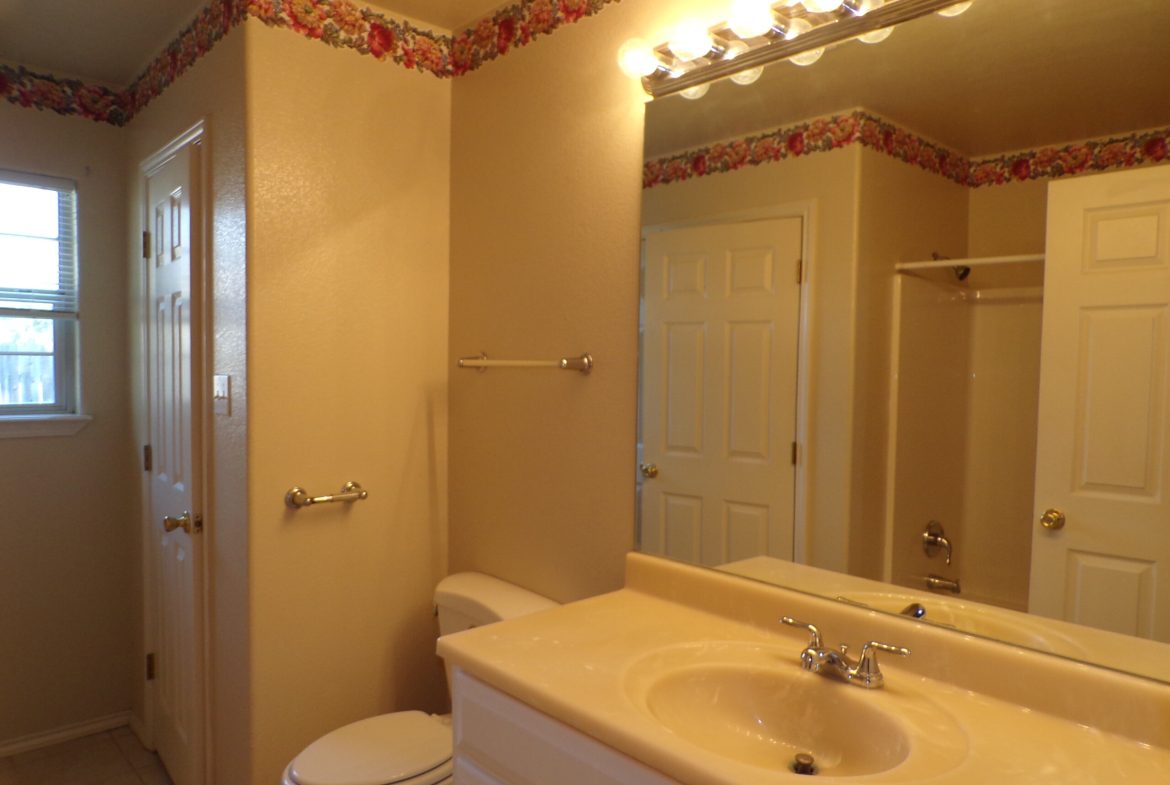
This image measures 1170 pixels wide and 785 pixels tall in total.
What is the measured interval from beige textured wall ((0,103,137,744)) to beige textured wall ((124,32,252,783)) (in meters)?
0.78

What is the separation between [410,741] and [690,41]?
1623 millimetres

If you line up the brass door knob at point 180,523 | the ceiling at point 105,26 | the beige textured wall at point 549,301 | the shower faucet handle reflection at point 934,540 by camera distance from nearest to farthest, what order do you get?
the shower faucet handle reflection at point 934,540
the beige textured wall at point 549,301
the ceiling at point 105,26
the brass door knob at point 180,523

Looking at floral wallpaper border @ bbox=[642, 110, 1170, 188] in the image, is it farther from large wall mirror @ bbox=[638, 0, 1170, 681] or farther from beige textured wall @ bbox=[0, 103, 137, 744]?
beige textured wall @ bbox=[0, 103, 137, 744]

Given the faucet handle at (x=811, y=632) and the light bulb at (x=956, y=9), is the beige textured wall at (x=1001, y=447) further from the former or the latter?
the light bulb at (x=956, y=9)

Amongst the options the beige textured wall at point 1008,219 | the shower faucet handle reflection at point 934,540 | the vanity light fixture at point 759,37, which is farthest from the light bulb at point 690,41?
the shower faucet handle reflection at point 934,540

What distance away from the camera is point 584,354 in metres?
1.81

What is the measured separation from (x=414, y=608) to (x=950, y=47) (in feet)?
6.14

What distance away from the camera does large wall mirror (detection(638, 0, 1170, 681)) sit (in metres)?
1.06

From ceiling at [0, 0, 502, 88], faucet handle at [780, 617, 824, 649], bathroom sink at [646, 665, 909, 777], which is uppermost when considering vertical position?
ceiling at [0, 0, 502, 88]

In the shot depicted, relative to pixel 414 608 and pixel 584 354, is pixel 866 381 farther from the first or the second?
pixel 414 608

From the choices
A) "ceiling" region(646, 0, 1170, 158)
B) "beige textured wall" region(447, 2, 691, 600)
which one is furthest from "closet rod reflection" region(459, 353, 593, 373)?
"ceiling" region(646, 0, 1170, 158)

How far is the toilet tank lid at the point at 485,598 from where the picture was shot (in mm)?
1866

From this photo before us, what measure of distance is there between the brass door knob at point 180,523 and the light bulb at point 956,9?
215cm

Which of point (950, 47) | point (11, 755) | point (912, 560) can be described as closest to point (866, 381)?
point (912, 560)
